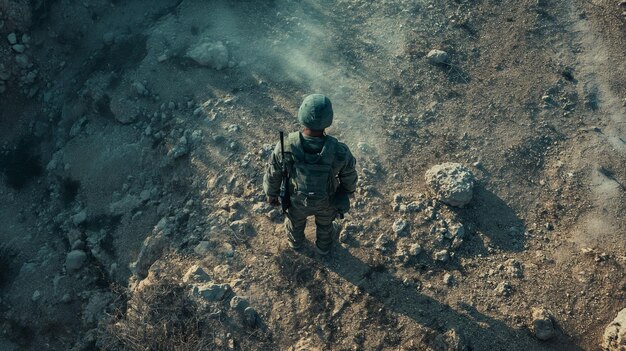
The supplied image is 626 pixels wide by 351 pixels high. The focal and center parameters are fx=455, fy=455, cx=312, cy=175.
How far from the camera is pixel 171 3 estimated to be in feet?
35.1

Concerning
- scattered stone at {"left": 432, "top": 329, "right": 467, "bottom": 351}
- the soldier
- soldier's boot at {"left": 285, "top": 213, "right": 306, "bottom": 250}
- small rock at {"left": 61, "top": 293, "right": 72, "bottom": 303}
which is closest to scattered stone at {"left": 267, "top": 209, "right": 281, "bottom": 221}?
soldier's boot at {"left": 285, "top": 213, "right": 306, "bottom": 250}

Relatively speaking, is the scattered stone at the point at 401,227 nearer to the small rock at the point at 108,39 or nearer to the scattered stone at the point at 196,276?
the scattered stone at the point at 196,276

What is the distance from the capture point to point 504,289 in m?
6.39

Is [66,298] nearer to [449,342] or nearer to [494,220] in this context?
[449,342]

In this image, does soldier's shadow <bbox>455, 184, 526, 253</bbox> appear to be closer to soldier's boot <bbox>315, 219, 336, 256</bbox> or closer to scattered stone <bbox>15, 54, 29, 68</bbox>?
soldier's boot <bbox>315, 219, 336, 256</bbox>

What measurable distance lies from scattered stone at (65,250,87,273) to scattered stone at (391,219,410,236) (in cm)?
542

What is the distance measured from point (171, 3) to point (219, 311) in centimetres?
763

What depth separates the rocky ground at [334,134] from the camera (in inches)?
250

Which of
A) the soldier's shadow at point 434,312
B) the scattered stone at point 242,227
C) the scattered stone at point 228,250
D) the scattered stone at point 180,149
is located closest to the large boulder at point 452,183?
the soldier's shadow at point 434,312

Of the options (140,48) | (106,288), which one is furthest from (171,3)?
(106,288)

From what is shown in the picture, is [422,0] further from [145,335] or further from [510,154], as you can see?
[145,335]

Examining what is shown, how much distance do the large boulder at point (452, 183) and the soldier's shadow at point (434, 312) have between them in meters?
1.57

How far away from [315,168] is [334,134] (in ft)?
10.1

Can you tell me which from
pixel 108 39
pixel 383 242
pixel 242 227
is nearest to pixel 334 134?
pixel 383 242
